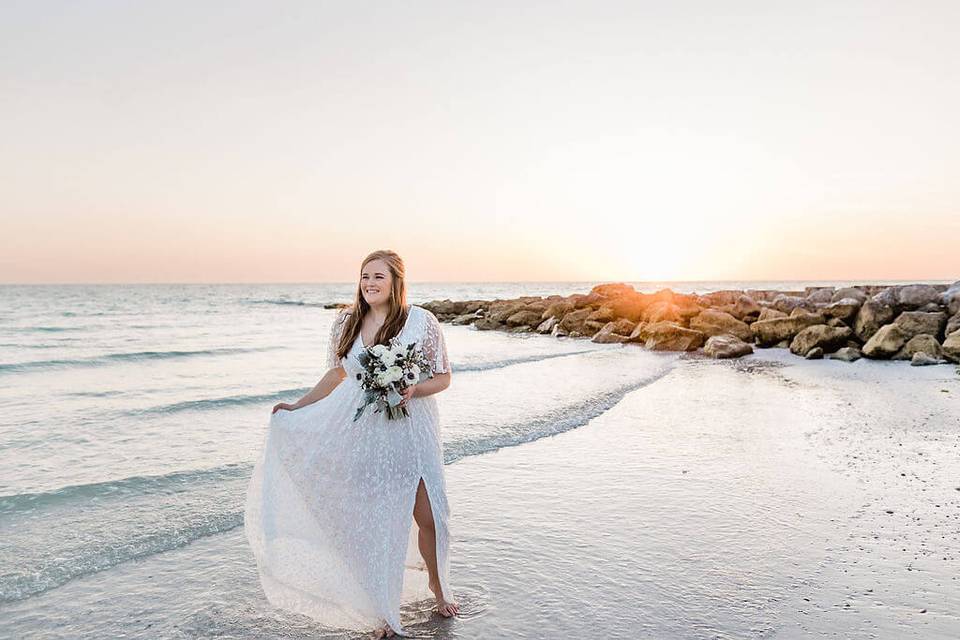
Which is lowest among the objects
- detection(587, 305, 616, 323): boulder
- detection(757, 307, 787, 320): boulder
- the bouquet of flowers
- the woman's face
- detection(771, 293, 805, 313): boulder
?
detection(587, 305, 616, 323): boulder

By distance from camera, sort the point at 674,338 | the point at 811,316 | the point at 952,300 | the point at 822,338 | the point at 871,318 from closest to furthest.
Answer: the point at 822,338
the point at 871,318
the point at 952,300
the point at 811,316
the point at 674,338

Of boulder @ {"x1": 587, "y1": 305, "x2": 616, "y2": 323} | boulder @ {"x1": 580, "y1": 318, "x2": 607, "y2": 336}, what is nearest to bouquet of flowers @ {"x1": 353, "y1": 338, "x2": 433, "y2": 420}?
boulder @ {"x1": 580, "y1": 318, "x2": 607, "y2": 336}

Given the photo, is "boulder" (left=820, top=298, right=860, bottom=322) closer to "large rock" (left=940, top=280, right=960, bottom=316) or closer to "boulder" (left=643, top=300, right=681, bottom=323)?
"large rock" (left=940, top=280, right=960, bottom=316)

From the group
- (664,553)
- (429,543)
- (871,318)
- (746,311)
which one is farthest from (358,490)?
(746,311)

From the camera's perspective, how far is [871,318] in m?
19.1

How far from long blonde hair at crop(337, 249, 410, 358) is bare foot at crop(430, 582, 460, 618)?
162 cm

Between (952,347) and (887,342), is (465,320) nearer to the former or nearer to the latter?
(887,342)

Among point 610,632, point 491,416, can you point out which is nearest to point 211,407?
A: point 491,416

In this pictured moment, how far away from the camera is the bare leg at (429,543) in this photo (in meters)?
4.13

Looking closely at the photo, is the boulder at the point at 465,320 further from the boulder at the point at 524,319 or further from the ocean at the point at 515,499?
the ocean at the point at 515,499

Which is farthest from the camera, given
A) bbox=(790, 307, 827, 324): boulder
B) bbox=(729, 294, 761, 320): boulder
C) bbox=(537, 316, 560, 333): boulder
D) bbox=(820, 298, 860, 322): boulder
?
bbox=(537, 316, 560, 333): boulder

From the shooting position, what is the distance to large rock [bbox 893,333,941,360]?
16.4 meters

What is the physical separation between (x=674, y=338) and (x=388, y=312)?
63.1 feet

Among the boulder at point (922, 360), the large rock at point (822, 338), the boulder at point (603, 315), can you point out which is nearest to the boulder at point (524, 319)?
the boulder at point (603, 315)
